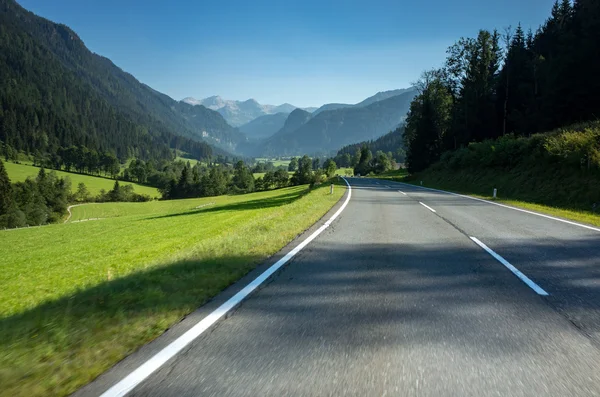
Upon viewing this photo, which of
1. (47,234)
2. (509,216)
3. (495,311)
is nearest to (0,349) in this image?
(495,311)

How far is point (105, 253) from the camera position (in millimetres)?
17781

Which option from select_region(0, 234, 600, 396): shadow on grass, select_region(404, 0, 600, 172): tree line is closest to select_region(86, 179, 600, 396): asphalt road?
select_region(0, 234, 600, 396): shadow on grass

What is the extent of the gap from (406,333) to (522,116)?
141 ft

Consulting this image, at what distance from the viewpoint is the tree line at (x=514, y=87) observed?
28344mm

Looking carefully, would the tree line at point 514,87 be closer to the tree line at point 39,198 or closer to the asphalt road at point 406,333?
the asphalt road at point 406,333

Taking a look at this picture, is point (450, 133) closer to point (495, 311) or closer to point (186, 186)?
point (495, 311)

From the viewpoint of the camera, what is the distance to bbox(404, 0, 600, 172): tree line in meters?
28.3

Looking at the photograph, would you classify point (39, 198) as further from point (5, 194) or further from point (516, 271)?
point (516, 271)

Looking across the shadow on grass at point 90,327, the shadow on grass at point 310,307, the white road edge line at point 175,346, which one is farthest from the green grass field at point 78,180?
the white road edge line at point 175,346

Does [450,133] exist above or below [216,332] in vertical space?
above

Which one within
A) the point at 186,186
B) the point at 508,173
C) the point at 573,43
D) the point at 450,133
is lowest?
the point at 186,186

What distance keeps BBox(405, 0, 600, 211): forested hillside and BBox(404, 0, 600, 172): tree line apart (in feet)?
0.35

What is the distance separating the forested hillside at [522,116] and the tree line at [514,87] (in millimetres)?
106

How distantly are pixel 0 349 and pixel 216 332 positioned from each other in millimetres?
1793
